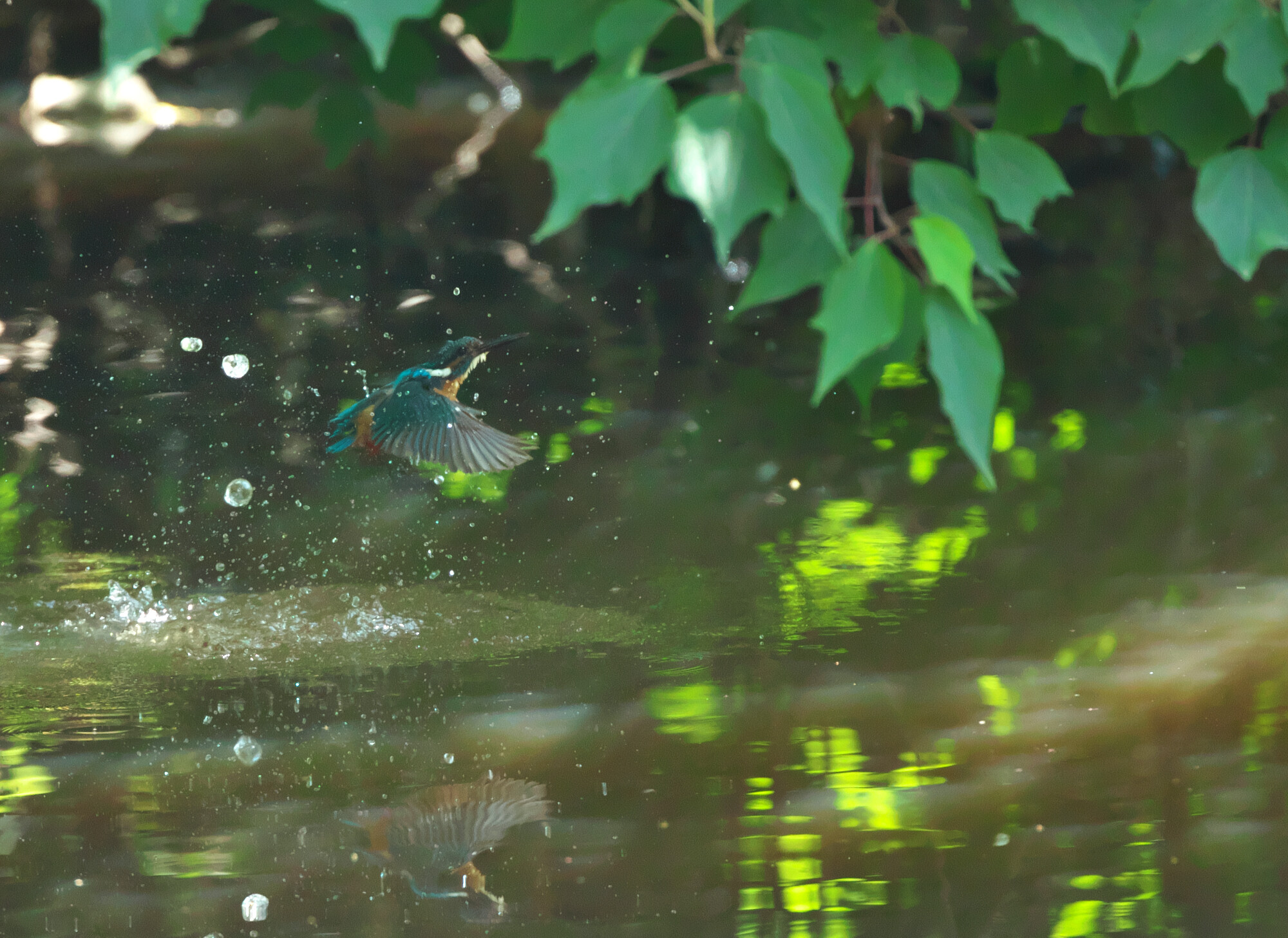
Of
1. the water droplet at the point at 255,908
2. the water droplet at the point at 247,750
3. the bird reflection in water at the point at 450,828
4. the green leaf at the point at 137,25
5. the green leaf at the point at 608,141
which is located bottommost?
the water droplet at the point at 255,908

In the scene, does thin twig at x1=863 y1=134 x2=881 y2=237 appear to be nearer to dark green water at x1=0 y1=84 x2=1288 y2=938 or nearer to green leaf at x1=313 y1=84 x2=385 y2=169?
dark green water at x1=0 y1=84 x2=1288 y2=938

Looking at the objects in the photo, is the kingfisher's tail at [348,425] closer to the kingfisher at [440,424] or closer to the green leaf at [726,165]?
the kingfisher at [440,424]

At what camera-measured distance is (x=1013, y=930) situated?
4.83 ft

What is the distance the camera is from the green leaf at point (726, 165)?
116cm

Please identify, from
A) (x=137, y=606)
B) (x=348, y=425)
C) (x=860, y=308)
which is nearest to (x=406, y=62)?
(x=348, y=425)

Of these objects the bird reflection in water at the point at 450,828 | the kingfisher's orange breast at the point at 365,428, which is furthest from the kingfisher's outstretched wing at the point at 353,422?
the bird reflection in water at the point at 450,828

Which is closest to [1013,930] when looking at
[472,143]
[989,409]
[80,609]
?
[989,409]

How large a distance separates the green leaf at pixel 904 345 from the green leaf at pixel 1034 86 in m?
0.44

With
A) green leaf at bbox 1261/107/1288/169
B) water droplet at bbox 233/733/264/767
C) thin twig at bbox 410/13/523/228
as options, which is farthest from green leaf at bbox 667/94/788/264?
thin twig at bbox 410/13/523/228

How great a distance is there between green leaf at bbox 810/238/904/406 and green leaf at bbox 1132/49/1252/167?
681 millimetres

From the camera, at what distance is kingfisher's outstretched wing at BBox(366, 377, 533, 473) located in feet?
8.07

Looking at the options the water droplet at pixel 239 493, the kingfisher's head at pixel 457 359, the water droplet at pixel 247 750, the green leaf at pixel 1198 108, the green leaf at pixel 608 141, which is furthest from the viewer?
the water droplet at pixel 239 493

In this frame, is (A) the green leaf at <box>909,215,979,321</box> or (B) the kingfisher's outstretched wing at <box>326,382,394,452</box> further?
(B) the kingfisher's outstretched wing at <box>326,382,394,452</box>

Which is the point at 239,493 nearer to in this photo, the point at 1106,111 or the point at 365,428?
the point at 365,428
